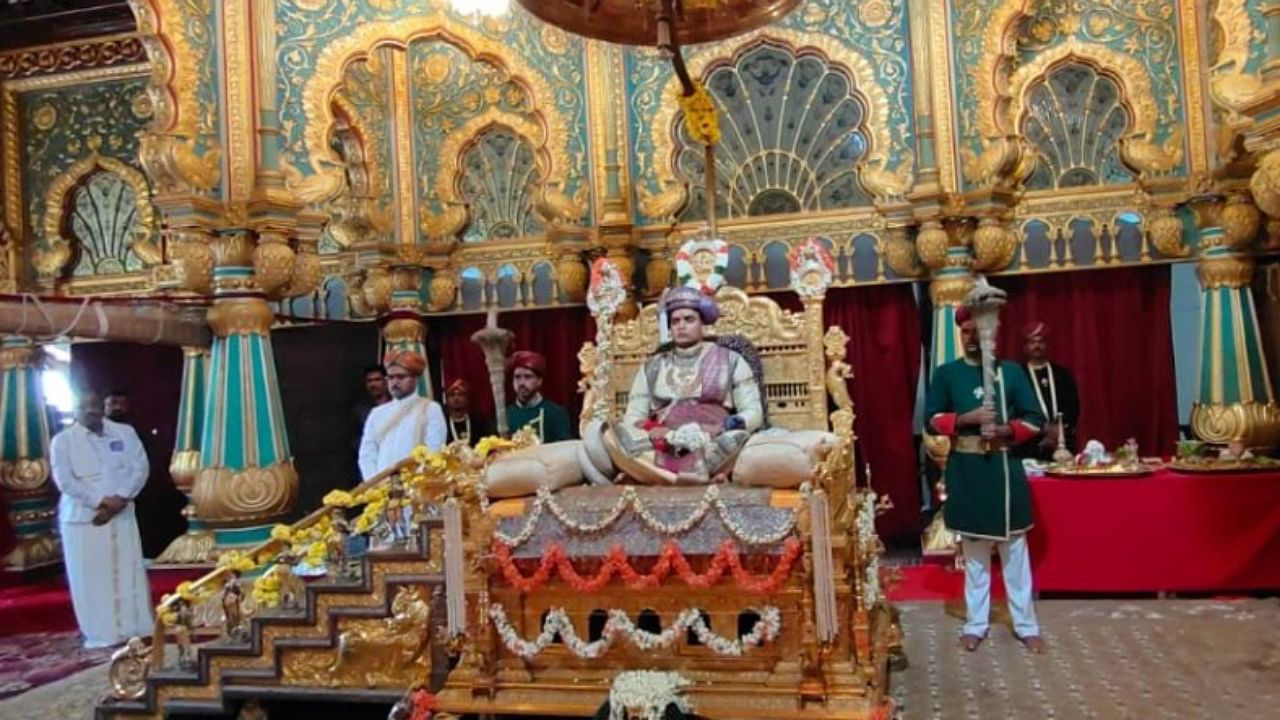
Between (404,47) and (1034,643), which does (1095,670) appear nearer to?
(1034,643)

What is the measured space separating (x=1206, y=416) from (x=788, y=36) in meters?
5.10

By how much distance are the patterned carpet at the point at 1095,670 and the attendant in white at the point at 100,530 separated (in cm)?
117

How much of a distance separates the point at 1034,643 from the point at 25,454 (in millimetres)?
10371

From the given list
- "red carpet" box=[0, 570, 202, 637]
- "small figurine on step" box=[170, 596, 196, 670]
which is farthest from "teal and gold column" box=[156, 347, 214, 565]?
"small figurine on step" box=[170, 596, 196, 670]

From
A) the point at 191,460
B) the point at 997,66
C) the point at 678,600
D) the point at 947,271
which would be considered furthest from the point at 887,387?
the point at 191,460

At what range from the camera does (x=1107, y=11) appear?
9.03 metres

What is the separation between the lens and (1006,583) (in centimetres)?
571

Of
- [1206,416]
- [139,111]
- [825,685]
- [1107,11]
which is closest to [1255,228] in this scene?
[1206,416]

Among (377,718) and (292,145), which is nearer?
(377,718)

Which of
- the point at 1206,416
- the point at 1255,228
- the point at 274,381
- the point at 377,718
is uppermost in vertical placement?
the point at 1255,228

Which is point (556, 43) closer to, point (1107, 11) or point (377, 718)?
point (1107, 11)

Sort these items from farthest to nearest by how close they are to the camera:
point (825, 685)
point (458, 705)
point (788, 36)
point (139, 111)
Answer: point (139, 111) → point (788, 36) → point (458, 705) → point (825, 685)

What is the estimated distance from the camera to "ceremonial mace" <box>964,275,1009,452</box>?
5.35 meters

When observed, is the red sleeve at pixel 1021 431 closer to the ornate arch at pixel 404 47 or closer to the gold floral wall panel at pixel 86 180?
the ornate arch at pixel 404 47
